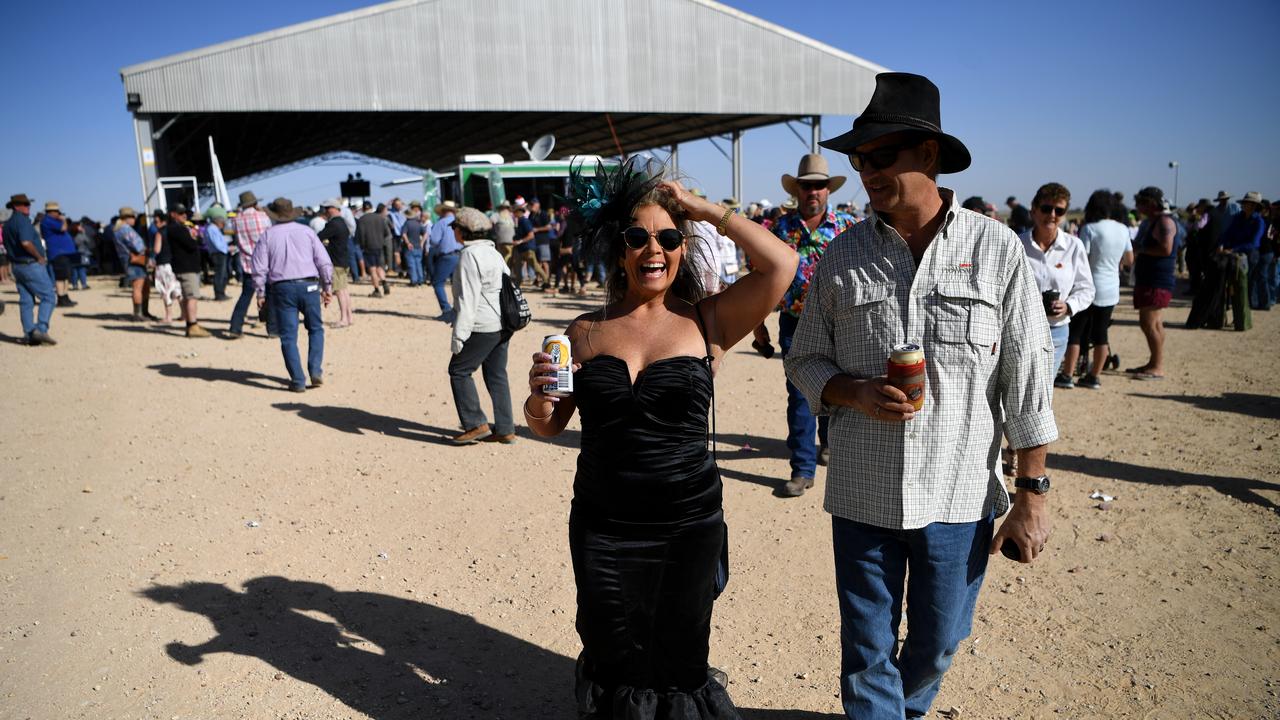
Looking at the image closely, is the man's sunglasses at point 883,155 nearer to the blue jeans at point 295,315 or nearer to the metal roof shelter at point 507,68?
the blue jeans at point 295,315

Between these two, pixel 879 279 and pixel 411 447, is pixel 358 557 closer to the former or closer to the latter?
pixel 411 447

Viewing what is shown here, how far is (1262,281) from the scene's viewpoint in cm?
1374

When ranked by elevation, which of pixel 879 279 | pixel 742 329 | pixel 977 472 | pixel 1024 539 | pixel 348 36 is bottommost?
pixel 1024 539

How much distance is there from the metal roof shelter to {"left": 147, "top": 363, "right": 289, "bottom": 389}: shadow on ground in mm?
13912

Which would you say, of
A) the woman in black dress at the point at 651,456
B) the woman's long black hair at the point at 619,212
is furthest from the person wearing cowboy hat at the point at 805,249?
the woman in black dress at the point at 651,456

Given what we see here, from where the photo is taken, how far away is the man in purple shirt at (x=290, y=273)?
8.38 metres

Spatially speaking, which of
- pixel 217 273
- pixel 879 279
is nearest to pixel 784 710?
pixel 879 279

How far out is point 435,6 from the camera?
74.3ft

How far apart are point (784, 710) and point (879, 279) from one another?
1.80m

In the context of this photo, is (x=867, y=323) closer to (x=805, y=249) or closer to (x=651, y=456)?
(x=651, y=456)

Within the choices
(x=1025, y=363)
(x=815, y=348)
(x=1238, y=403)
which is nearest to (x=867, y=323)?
(x=815, y=348)

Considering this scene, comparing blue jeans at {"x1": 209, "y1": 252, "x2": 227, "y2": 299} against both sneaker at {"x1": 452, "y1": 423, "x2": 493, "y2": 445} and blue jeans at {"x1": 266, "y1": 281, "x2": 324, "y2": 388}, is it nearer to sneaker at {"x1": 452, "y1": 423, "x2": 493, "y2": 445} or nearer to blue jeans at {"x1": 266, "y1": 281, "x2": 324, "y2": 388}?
blue jeans at {"x1": 266, "y1": 281, "x2": 324, "y2": 388}

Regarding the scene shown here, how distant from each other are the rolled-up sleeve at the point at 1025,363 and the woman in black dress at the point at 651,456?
64cm

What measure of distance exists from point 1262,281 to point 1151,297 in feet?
24.4
